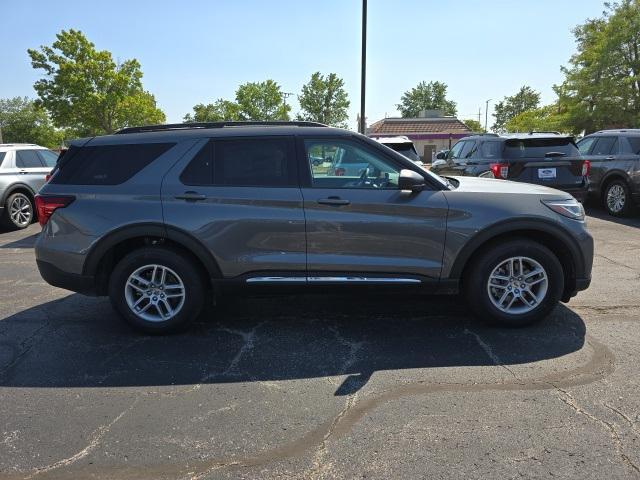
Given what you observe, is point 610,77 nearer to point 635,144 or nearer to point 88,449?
point 635,144

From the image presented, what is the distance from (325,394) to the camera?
130 inches

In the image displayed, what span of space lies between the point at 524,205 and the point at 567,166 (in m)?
5.56

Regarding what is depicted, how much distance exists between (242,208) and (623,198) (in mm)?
9134

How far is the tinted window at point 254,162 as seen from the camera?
4223 millimetres

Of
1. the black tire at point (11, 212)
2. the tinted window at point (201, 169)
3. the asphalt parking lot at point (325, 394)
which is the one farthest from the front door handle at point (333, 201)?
the black tire at point (11, 212)

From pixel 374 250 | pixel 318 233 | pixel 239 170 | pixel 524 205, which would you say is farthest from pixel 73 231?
pixel 524 205

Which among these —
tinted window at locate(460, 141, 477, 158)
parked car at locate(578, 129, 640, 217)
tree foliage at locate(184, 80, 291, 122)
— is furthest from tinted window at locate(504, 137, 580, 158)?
tree foliage at locate(184, 80, 291, 122)

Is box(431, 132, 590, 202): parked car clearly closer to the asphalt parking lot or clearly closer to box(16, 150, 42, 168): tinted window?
the asphalt parking lot

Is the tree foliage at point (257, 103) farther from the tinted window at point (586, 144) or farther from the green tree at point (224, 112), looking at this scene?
the tinted window at point (586, 144)

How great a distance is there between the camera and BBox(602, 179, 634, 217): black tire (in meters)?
10.1

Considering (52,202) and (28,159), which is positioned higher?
(28,159)

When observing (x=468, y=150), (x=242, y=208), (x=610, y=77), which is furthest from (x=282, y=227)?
(x=610, y=77)

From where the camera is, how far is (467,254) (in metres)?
4.17

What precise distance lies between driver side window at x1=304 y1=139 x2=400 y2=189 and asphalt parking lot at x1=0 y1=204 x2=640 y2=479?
4.17 ft
